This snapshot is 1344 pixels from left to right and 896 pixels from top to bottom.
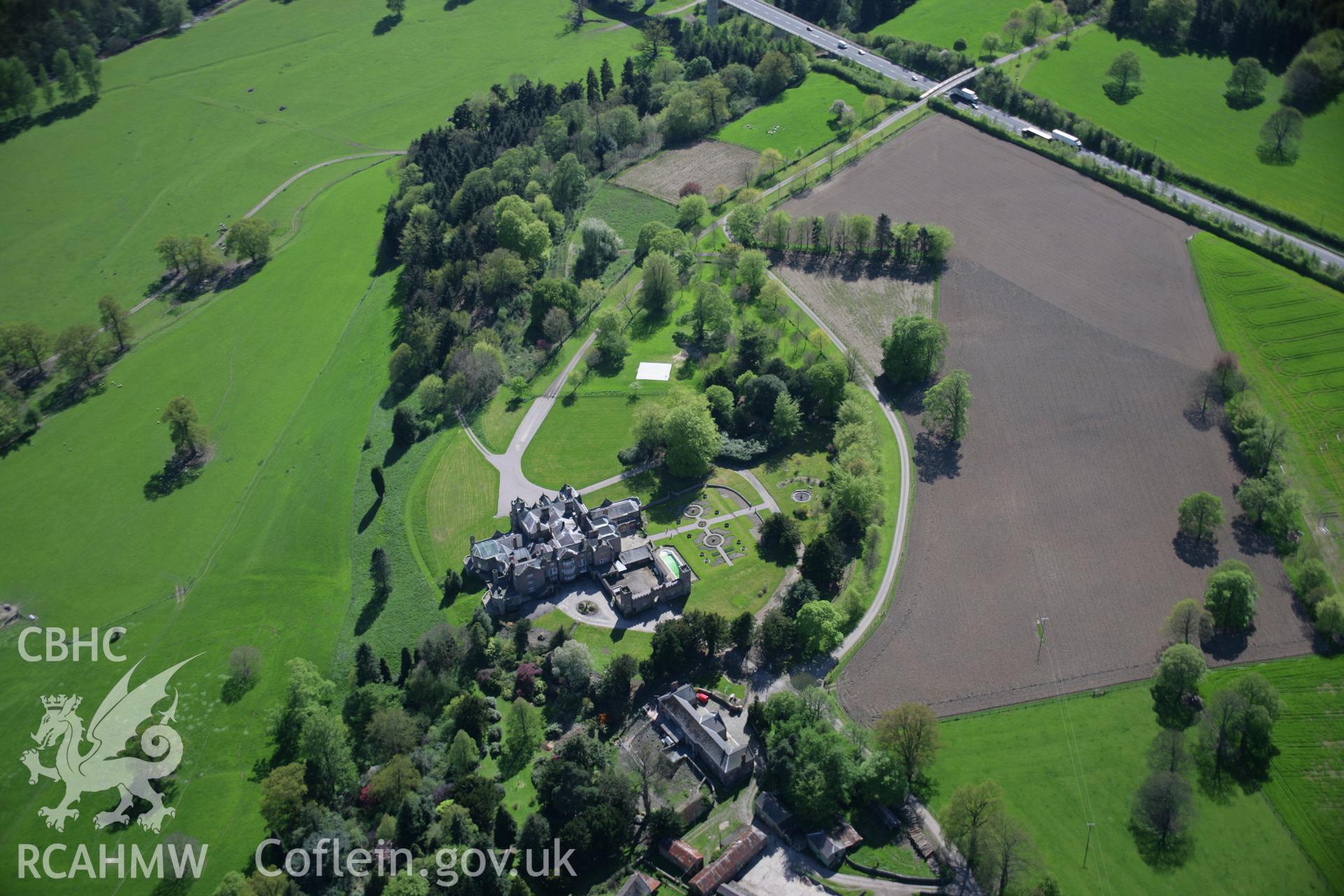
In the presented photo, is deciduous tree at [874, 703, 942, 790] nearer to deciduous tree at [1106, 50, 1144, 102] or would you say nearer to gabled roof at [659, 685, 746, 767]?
gabled roof at [659, 685, 746, 767]

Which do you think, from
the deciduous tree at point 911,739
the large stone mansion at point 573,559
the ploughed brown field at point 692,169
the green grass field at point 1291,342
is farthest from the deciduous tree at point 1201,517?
the ploughed brown field at point 692,169

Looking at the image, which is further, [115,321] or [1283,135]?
[1283,135]

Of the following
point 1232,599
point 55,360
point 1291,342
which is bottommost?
point 1232,599

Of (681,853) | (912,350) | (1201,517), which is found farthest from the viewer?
(912,350)

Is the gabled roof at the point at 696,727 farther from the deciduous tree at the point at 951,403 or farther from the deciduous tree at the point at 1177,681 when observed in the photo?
the deciduous tree at the point at 951,403

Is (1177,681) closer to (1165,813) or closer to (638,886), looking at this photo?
(1165,813)

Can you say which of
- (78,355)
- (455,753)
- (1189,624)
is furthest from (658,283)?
(78,355)

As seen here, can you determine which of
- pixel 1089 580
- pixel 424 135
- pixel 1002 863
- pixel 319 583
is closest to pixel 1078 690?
pixel 1089 580
